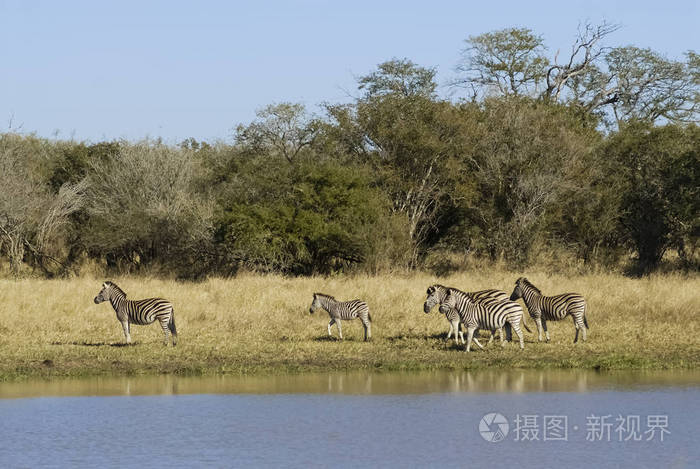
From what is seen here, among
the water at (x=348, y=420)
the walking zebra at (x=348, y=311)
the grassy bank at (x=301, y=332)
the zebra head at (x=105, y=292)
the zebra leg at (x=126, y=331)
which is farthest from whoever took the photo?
the zebra head at (x=105, y=292)

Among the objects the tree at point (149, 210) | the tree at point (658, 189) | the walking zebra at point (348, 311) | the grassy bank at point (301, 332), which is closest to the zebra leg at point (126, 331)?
the grassy bank at point (301, 332)

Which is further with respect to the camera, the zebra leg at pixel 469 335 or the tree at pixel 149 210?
the tree at pixel 149 210

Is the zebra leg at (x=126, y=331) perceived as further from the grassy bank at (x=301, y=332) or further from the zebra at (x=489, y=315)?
the zebra at (x=489, y=315)

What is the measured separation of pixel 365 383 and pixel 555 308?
495cm

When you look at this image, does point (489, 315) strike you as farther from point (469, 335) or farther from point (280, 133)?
point (280, 133)

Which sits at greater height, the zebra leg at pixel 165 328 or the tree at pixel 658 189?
→ the tree at pixel 658 189

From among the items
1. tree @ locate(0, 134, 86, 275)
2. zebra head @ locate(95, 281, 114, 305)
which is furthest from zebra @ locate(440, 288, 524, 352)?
tree @ locate(0, 134, 86, 275)

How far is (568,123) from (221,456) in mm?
28071

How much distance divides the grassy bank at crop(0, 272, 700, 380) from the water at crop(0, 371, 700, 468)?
2.50ft

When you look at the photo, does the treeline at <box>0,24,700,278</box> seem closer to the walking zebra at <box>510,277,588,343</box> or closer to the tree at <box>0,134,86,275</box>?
the tree at <box>0,134,86,275</box>

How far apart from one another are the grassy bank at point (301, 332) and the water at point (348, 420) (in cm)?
76

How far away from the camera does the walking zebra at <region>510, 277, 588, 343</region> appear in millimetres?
17688

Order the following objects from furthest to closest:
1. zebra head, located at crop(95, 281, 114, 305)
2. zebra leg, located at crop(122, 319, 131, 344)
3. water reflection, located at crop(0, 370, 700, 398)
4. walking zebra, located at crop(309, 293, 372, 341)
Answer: zebra head, located at crop(95, 281, 114, 305), walking zebra, located at crop(309, 293, 372, 341), zebra leg, located at crop(122, 319, 131, 344), water reflection, located at crop(0, 370, 700, 398)

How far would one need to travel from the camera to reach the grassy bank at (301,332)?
16.0 meters
